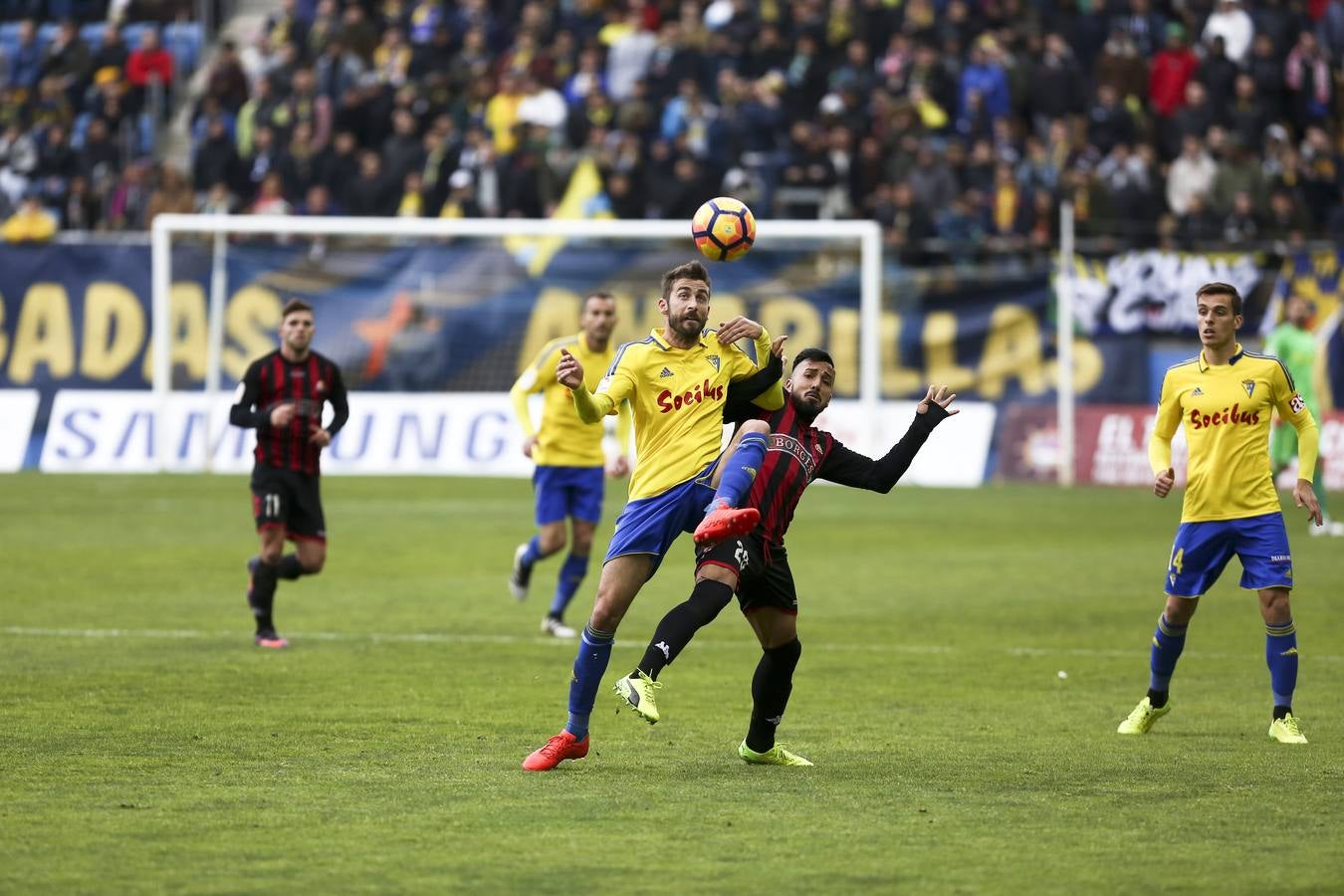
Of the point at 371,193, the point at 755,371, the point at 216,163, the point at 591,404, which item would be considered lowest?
the point at 591,404

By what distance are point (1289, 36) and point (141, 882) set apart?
25663 millimetres

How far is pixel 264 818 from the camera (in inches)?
295

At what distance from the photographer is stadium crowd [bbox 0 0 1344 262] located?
2758cm

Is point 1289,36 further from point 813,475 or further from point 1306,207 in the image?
point 813,475

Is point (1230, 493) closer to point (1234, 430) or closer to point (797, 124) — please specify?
point (1234, 430)

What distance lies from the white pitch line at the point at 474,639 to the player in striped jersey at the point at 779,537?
4.25 m

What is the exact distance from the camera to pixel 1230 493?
988cm

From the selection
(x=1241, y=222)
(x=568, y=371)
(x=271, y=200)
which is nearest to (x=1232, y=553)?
(x=568, y=371)

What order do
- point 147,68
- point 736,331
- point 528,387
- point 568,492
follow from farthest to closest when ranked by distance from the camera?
point 147,68
point 568,492
point 528,387
point 736,331

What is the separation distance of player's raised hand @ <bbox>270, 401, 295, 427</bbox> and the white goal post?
554 inches

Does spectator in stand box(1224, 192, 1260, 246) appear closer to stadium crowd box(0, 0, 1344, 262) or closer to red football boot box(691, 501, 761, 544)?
stadium crowd box(0, 0, 1344, 262)

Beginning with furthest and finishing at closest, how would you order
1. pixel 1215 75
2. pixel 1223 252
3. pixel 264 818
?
1. pixel 1215 75
2. pixel 1223 252
3. pixel 264 818

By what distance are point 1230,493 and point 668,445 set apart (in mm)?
2942

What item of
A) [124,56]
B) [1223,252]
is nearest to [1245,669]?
[1223,252]
